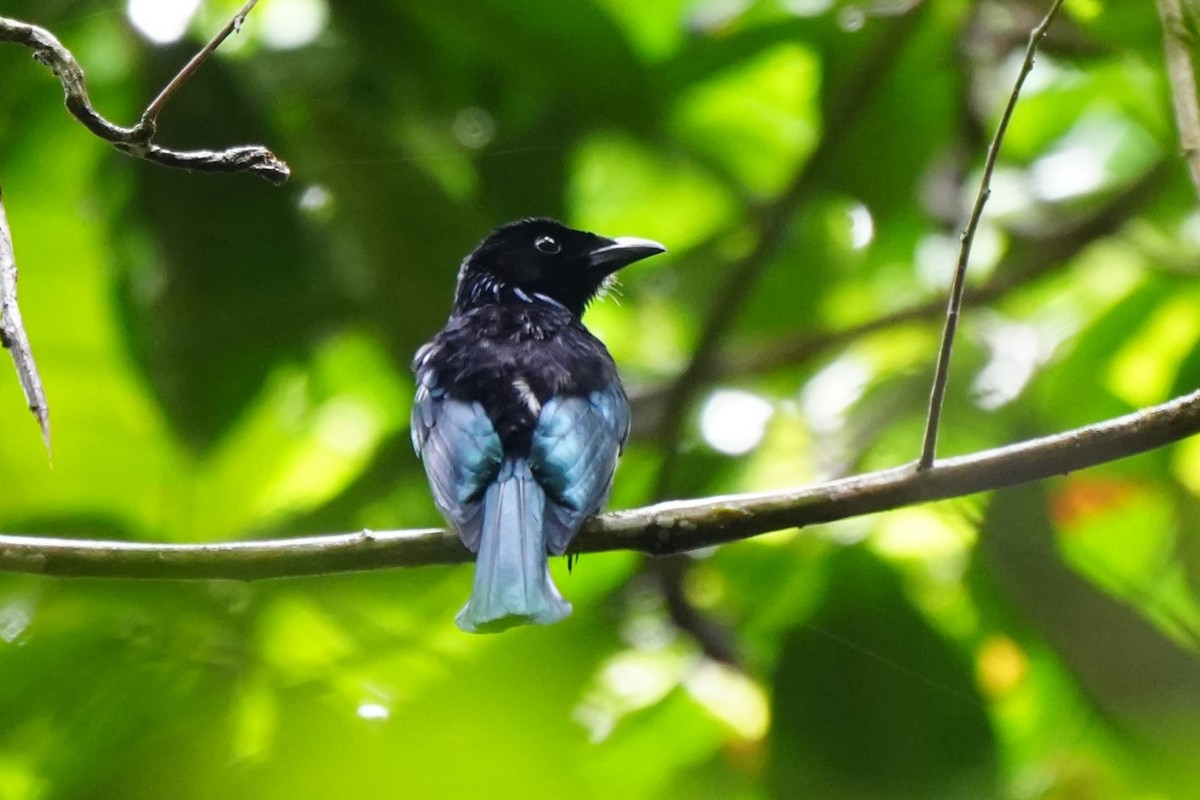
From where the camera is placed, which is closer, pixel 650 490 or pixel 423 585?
pixel 423 585

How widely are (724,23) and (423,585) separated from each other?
2.13 m

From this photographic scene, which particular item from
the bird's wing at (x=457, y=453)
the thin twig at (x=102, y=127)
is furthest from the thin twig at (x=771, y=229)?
the thin twig at (x=102, y=127)

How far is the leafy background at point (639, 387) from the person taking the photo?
3354mm

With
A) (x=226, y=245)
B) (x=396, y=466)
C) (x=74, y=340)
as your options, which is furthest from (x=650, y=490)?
(x=74, y=340)

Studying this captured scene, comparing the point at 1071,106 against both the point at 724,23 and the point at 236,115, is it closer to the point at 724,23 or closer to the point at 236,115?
the point at 724,23

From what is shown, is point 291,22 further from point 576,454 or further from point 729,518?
point 729,518

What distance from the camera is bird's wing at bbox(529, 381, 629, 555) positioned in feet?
11.1

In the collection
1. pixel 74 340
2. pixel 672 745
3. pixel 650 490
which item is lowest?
pixel 672 745

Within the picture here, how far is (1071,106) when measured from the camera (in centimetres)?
552

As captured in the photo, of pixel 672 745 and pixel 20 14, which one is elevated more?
pixel 20 14

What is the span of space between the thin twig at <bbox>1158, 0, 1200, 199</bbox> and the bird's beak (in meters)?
1.62

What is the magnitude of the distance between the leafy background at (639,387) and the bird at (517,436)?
27 cm

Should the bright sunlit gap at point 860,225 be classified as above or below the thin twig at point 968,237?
below

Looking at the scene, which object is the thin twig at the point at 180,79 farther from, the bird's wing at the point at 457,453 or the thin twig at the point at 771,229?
the thin twig at the point at 771,229
